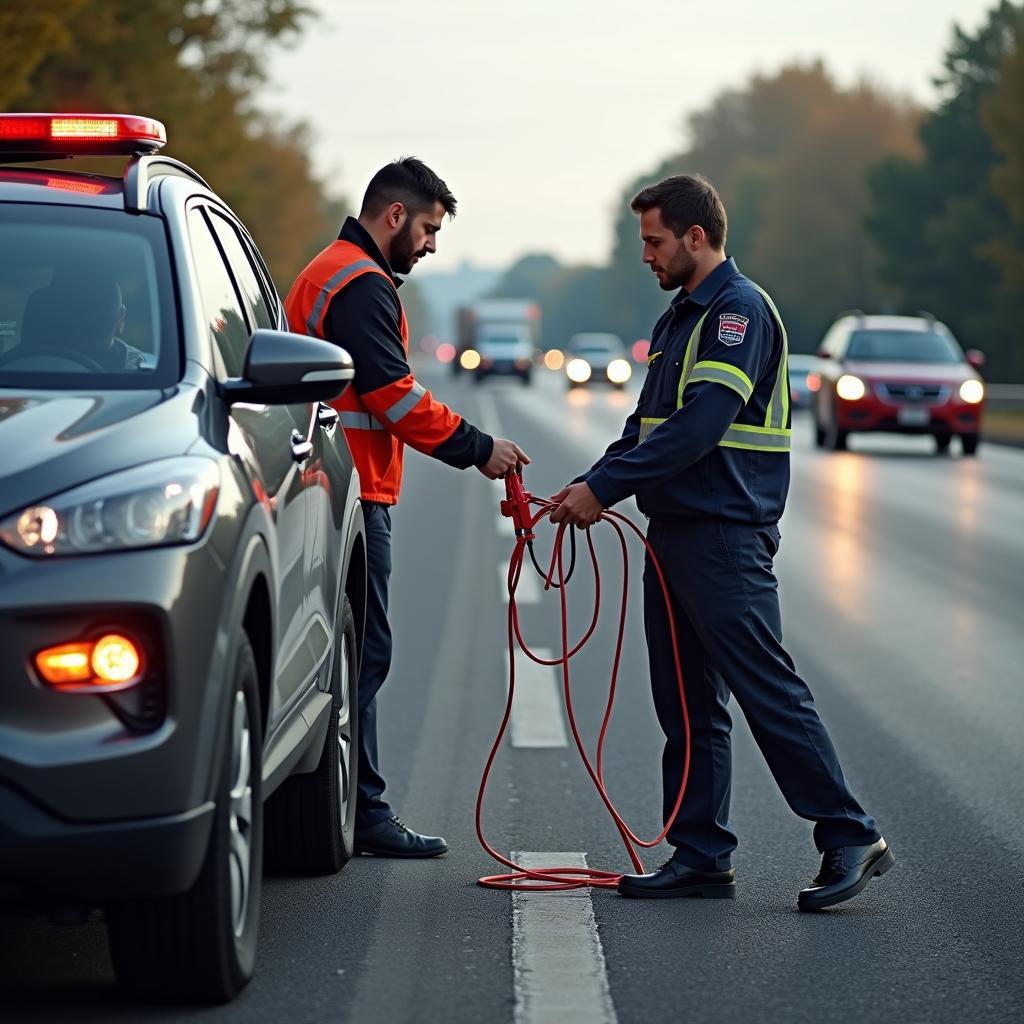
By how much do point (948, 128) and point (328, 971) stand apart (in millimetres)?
73744

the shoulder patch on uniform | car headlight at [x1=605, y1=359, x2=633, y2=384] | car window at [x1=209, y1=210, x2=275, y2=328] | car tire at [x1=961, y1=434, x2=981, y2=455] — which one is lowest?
car headlight at [x1=605, y1=359, x2=633, y2=384]

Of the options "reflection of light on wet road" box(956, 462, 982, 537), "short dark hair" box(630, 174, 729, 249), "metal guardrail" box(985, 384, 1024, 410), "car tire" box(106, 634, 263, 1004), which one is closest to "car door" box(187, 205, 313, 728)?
"car tire" box(106, 634, 263, 1004)

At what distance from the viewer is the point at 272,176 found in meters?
86.6

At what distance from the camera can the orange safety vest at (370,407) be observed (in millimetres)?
6332

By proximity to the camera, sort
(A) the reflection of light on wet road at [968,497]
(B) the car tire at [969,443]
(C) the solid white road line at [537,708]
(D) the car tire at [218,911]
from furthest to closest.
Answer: (B) the car tire at [969,443], (A) the reflection of light on wet road at [968,497], (C) the solid white road line at [537,708], (D) the car tire at [218,911]

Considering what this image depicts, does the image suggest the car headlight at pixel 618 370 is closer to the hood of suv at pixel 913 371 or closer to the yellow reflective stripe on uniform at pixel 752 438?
the hood of suv at pixel 913 371

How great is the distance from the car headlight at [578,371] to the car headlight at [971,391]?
4103 centimetres

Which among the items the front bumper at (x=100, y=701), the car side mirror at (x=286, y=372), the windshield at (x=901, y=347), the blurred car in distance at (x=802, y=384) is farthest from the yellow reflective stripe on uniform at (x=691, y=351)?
the blurred car in distance at (x=802, y=384)

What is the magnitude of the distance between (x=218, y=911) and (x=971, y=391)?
83.7 ft

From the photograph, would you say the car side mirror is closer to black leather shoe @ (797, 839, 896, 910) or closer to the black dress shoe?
the black dress shoe

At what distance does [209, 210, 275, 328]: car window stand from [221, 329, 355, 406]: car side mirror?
32.6 inches

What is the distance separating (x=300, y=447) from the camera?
5.48 m

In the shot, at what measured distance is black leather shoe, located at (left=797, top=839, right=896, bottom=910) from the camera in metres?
5.78

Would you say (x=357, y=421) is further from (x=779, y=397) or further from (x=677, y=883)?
(x=677, y=883)
